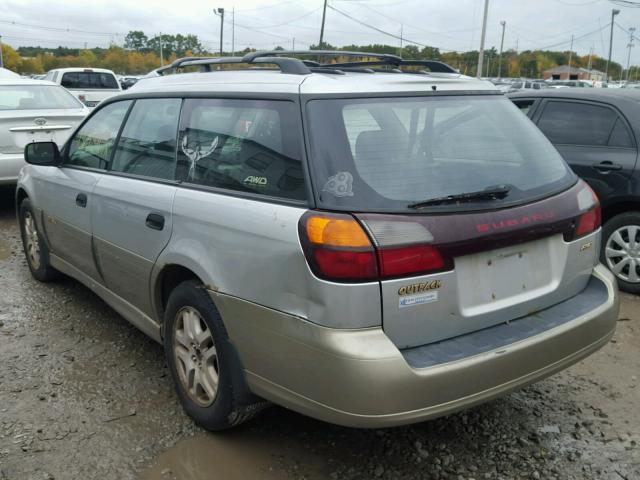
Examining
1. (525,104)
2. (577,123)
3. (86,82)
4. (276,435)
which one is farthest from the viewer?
(86,82)

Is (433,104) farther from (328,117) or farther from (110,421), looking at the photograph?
(110,421)

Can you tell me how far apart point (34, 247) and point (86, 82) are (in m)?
14.3

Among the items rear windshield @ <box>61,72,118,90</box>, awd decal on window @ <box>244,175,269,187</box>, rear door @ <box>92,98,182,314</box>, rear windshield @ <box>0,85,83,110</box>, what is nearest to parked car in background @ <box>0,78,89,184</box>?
rear windshield @ <box>0,85,83,110</box>

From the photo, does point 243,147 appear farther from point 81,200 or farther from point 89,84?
point 89,84

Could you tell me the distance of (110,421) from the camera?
3.22 metres

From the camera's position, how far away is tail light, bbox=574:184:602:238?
2920 mm

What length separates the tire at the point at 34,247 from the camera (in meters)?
5.03

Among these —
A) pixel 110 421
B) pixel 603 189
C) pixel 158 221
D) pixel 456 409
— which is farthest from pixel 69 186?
pixel 603 189

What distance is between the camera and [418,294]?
236 centimetres

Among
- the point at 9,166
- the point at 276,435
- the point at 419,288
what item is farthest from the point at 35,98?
the point at 419,288

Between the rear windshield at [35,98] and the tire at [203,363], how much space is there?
610 cm

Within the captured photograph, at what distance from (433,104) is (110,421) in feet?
7.47

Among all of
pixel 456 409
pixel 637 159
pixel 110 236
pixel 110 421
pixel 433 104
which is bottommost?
pixel 110 421

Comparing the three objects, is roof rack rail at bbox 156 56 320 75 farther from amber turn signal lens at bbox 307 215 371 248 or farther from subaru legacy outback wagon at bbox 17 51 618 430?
amber turn signal lens at bbox 307 215 371 248
